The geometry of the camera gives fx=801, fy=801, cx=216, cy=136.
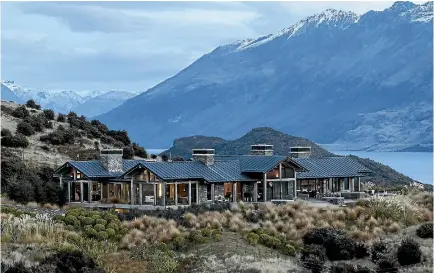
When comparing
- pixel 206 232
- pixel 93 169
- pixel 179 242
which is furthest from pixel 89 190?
pixel 179 242

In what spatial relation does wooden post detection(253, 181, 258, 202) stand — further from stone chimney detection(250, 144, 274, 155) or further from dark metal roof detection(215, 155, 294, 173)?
stone chimney detection(250, 144, 274, 155)

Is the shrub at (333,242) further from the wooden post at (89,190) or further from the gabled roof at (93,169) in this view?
the wooden post at (89,190)

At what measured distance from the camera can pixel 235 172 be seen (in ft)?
199

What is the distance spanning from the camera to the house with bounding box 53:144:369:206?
56219mm

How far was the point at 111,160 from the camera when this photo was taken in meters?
60.8

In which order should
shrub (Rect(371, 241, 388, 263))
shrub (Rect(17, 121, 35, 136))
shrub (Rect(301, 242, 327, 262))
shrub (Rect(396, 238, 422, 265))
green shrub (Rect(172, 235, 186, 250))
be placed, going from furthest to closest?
shrub (Rect(17, 121, 35, 136)) → shrub (Rect(301, 242, 327, 262)) → shrub (Rect(371, 241, 388, 263)) → shrub (Rect(396, 238, 422, 265)) → green shrub (Rect(172, 235, 186, 250))

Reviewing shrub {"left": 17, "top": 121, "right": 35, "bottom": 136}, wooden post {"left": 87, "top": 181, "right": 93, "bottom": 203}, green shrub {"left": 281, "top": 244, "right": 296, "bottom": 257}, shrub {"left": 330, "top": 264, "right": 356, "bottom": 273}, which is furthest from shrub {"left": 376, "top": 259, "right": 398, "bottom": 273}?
shrub {"left": 17, "top": 121, "right": 35, "bottom": 136}

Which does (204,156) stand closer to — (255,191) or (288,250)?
(255,191)

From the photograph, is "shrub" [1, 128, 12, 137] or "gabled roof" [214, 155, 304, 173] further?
"shrub" [1, 128, 12, 137]

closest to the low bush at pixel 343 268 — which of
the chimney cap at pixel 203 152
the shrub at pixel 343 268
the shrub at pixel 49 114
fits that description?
the shrub at pixel 343 268

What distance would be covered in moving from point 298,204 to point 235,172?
8006 millimetres

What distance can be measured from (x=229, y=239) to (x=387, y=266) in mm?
8711

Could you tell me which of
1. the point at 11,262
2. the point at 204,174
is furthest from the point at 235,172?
the point at 11,262

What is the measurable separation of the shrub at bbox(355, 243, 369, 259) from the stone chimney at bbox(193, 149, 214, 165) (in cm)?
1842
